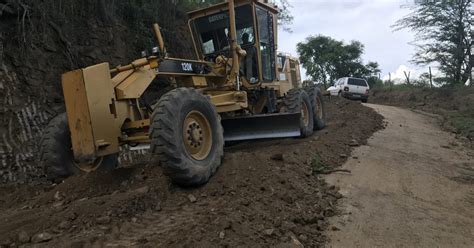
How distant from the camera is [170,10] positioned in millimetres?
14141

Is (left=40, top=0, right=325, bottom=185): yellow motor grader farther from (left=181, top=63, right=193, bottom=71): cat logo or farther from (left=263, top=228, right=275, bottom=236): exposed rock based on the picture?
(left=263, top=228, right=275, bottom=236): exposed rock

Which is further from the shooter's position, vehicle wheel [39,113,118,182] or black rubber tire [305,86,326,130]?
black rubber tire [305,86,326,130]

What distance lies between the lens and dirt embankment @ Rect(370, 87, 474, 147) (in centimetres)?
1571

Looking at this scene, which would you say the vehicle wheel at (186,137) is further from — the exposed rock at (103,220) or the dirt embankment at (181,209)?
the exposed rock at (103,220)

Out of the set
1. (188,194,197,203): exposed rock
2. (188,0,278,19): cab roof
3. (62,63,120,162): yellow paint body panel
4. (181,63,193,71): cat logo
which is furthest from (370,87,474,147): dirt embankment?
(62,63,120,162): yellow paint body panel

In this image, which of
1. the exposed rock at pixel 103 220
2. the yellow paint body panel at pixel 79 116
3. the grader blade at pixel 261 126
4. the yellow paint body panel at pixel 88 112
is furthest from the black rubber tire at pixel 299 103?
the exposed rock at pixel 103 220

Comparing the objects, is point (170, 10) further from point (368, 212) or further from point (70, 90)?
point (368, 212)

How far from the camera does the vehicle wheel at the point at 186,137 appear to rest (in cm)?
538

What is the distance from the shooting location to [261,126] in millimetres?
8672

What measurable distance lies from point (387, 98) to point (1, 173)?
2968cm

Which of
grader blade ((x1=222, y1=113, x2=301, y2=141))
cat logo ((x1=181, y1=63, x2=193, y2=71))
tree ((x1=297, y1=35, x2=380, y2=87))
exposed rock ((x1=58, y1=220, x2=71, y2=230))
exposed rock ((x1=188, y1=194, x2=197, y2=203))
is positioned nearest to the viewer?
exposed rock ((x1=58, y1=220, x2=71, y2=230))

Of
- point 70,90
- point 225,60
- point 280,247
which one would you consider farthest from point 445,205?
point 70,90

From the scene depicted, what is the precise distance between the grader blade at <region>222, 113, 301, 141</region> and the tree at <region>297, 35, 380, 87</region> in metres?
37.5

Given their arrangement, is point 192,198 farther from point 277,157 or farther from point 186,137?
point 277,157
